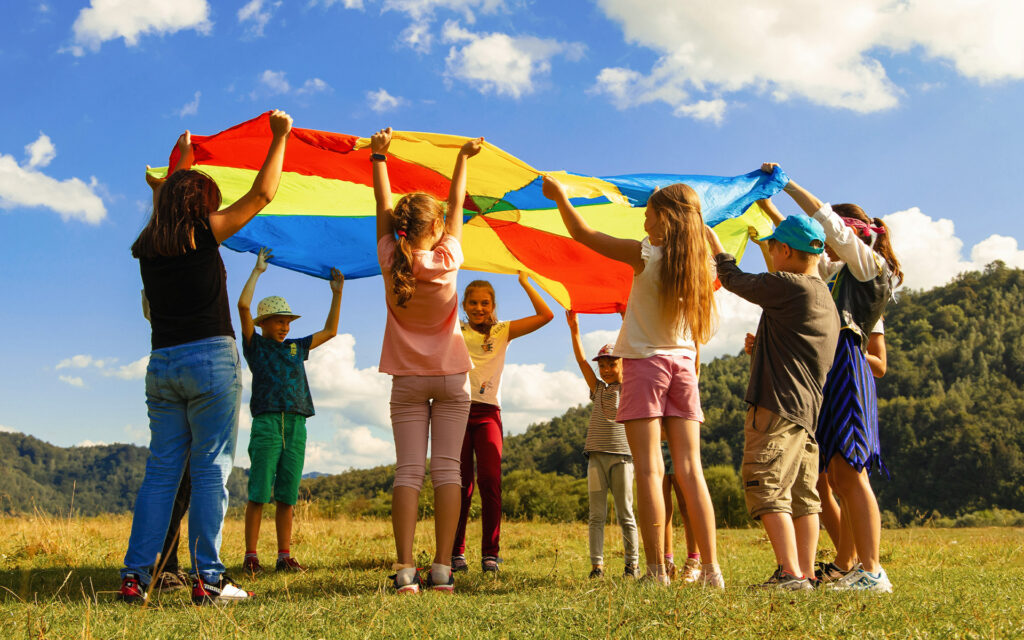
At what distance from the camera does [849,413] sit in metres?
3.35

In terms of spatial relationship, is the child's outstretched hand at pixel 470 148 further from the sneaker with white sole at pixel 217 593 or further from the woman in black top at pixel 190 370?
the sneaker with white sole at pixel 217 593

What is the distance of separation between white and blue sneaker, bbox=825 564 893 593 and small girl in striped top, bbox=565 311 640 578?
1281 mm

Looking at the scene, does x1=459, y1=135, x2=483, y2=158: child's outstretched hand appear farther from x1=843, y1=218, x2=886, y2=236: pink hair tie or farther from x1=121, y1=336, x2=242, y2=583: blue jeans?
x1=843, y1=218, x2=886, y2=236: pink hair tie

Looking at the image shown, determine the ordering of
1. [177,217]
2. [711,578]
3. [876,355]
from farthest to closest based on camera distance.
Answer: [876,355], [177,217], [711,578]

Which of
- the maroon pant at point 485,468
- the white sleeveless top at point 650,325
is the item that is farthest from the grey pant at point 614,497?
the white sleeveless top at point 650,325

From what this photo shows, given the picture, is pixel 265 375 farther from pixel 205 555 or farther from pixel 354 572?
pixel 205 555

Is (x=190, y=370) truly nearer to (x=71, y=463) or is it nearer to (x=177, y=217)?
(x=177, y=217)

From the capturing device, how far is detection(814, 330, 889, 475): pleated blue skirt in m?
3.30

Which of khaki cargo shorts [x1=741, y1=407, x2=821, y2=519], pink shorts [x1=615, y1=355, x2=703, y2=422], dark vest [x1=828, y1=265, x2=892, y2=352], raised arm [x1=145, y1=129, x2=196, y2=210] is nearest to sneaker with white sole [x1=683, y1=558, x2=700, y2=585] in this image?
khaki cargo shorts [x1=741, y1=407, x2=821, y2=519]

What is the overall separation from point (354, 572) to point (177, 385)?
1674 millimetres

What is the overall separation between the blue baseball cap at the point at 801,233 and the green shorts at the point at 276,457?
3.09 metres

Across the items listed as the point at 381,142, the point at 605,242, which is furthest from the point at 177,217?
the point at 605,242

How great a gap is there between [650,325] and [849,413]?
1043mm

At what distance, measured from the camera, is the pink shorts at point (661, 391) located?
3.13 metres
